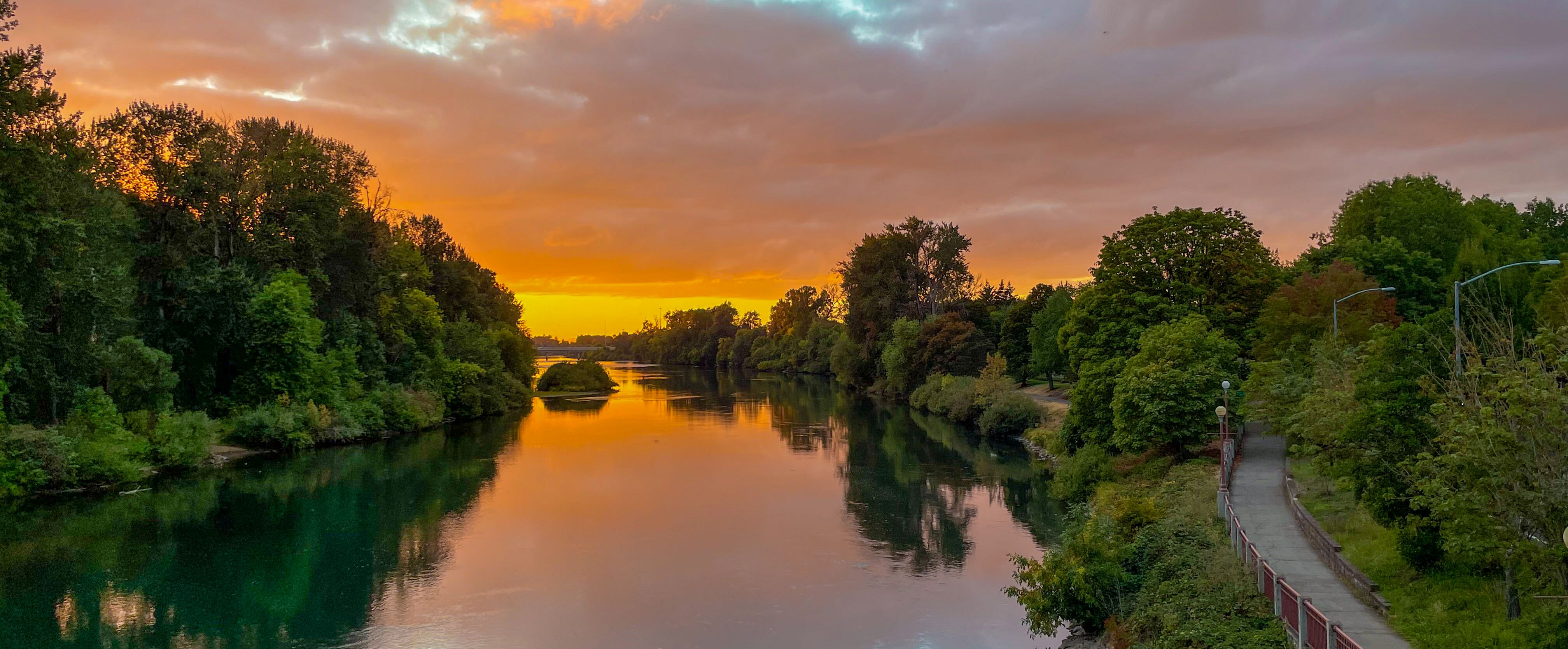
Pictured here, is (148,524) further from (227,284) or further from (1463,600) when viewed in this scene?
(1463,600)

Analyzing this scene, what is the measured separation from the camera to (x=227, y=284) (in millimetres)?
52812

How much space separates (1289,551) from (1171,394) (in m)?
16.1

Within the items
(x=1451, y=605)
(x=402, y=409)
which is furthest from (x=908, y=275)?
(x=1451, y=605)

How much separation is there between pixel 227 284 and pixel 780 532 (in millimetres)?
37228

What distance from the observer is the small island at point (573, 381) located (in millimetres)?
111500

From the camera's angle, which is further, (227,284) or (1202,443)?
(227,284)

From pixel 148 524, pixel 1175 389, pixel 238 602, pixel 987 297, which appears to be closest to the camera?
pixel 238 602

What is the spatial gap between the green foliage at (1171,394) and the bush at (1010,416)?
21826 millimetres

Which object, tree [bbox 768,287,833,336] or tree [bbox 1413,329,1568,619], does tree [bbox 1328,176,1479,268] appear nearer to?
tree [bbox 1413,329,1568,619]

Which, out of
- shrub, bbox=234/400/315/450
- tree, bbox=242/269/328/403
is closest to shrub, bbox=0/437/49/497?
shrub, bbox=234/400/315/450

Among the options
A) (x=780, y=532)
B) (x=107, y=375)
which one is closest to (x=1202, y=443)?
(x=780, y=532)

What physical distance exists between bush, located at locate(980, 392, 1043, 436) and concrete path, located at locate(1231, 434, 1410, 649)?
82.0ft

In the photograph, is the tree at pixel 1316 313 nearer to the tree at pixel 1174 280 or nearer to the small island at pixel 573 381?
the tree at pixel 1174 280

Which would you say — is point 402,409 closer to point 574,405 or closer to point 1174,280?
point 574,405
